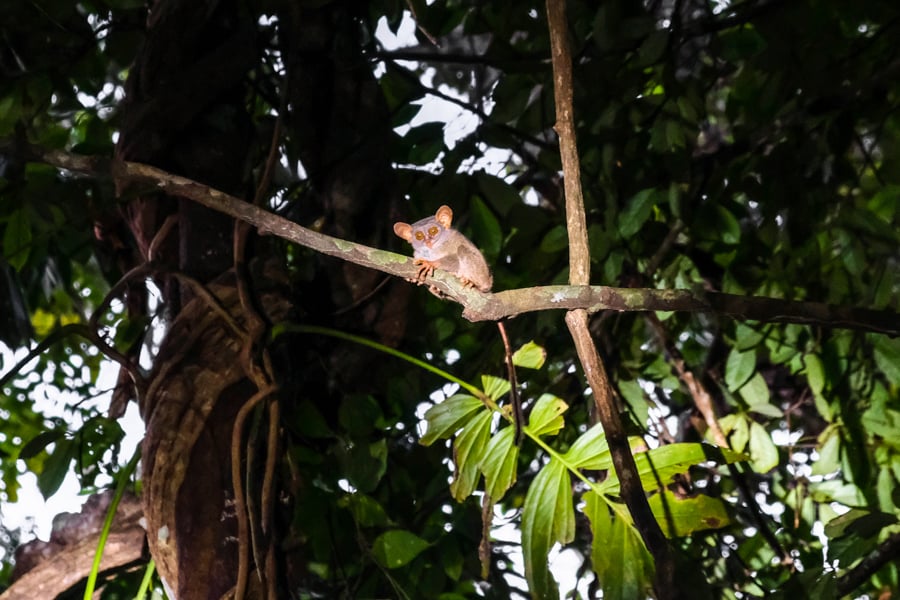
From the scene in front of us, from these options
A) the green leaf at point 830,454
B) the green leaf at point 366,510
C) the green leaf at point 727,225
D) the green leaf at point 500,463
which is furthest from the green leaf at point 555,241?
the green leaf at point 830,454

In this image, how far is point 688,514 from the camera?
4.72ft

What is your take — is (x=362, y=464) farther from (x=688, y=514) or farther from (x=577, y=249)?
(x=577, y=249)

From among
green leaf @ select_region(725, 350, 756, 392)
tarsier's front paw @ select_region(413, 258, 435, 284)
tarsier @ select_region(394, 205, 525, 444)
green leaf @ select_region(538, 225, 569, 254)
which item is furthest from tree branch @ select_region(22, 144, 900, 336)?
green leaf @ select_region(725, 350, 756, 392)

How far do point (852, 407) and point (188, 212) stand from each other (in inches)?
69.5

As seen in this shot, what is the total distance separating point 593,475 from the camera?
247 cm

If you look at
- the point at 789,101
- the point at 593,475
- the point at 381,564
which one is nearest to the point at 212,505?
the point at 381,564

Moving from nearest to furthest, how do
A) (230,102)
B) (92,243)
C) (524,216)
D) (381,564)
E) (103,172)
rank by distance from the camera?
(103,172) → (381,564) → (524,216) → (230,102) → (92,243)

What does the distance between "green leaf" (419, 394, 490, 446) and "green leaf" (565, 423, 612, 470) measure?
220mm

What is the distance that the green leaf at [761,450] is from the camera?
7.32ft

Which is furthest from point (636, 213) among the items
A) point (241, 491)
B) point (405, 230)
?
point (241, 491)

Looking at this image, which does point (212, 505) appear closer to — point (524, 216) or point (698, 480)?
point (524, 216)

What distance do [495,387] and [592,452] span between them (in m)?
0.24

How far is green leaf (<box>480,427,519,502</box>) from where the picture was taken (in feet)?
5.32

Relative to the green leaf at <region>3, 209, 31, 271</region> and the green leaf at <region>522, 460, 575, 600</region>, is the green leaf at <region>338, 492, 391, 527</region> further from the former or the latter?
the green leaf at <region>3, 209, 31, 271</region>
